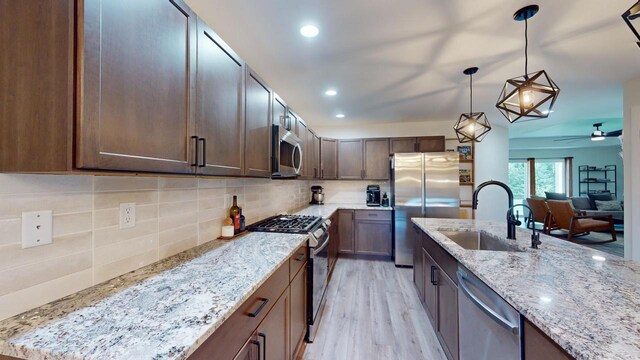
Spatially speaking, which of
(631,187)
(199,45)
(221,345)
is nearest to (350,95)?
(199,45)

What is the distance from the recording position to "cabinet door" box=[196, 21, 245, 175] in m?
1.18

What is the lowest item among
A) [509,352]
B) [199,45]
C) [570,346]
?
[509,352]

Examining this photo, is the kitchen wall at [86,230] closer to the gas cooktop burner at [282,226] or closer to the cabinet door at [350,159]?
the gas cooktop burner at [282,226]

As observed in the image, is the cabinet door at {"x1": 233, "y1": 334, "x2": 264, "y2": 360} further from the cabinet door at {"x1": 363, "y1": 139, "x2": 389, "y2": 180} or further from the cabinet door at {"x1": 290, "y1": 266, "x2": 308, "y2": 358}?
the cabinet door at {"x1": 363, "y1": 139, "x2": 389, "y2": 180}

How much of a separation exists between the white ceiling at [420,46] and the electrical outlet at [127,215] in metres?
1.32

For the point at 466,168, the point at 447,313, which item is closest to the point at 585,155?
the point at 466,168

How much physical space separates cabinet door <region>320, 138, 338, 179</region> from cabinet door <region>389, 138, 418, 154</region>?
41.0 inches

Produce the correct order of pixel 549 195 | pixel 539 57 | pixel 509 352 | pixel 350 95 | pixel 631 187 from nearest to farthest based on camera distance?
1. pixel 509 352
2. pixel 539 57
3. pixel 631 187
4. pixel 350 95
5. pixel 549 195

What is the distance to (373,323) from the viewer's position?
2283 mm

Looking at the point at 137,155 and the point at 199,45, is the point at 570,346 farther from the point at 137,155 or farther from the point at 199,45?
the point at 199,45

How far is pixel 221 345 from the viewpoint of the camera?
2.66 ft

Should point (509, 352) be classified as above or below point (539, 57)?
below

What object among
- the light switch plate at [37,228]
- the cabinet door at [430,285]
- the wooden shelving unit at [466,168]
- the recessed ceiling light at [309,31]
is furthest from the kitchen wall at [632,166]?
the light switch plate at [37,228]

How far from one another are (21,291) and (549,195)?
10.0m
